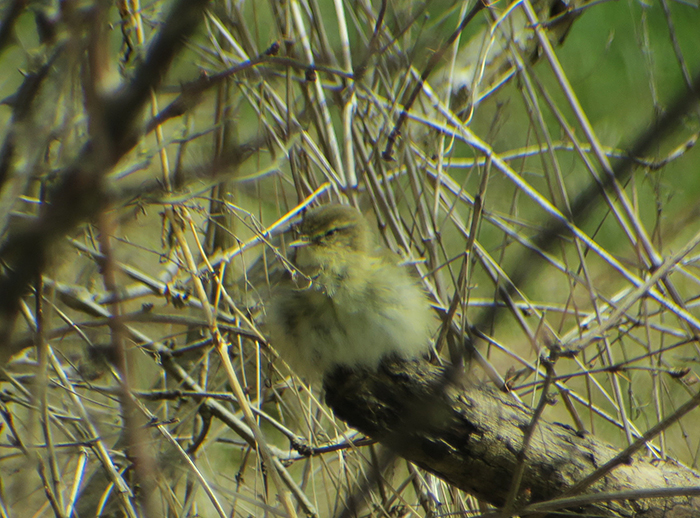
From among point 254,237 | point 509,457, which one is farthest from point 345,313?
point 254,237

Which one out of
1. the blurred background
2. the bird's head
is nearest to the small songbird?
the bird's head

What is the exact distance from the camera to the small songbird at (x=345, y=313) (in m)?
2.21

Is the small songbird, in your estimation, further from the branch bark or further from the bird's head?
the branch bark

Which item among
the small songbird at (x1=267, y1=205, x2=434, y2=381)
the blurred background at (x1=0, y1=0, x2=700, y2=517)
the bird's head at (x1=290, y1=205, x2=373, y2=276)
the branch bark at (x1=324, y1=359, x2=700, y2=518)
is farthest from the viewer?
the bird's head at (x1=290, y1=205, x2=373, y2=276)

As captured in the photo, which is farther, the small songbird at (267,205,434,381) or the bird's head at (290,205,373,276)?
the bird's head at (290,205,373,276)

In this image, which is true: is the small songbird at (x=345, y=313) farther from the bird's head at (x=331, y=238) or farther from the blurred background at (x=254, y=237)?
the blurred background at (x=254, y=237)

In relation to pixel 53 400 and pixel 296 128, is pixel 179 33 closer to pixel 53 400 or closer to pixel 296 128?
pixel 296 128

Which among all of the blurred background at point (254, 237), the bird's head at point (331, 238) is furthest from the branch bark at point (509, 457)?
the bird's head at point (331, 238)

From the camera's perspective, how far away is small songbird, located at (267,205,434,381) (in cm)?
221

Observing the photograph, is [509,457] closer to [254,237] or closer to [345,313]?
[345,313]

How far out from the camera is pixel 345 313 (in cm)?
225

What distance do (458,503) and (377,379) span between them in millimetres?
764

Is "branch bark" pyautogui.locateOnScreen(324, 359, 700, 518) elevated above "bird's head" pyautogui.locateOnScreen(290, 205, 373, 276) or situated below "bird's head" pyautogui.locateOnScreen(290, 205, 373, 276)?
below

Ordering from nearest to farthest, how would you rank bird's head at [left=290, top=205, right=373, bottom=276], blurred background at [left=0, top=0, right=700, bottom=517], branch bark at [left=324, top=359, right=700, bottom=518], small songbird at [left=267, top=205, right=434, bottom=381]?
1. blurred background at [left=0, top=0, right=700, bottom=517]
2. branch bark at [left=324, top=359, right=700, bottom=518]
3. small songbird at [left=267, top=205, right=434, bottom=381]
4. bird's head at [left=290, top=205, right=373, bottom=276]
